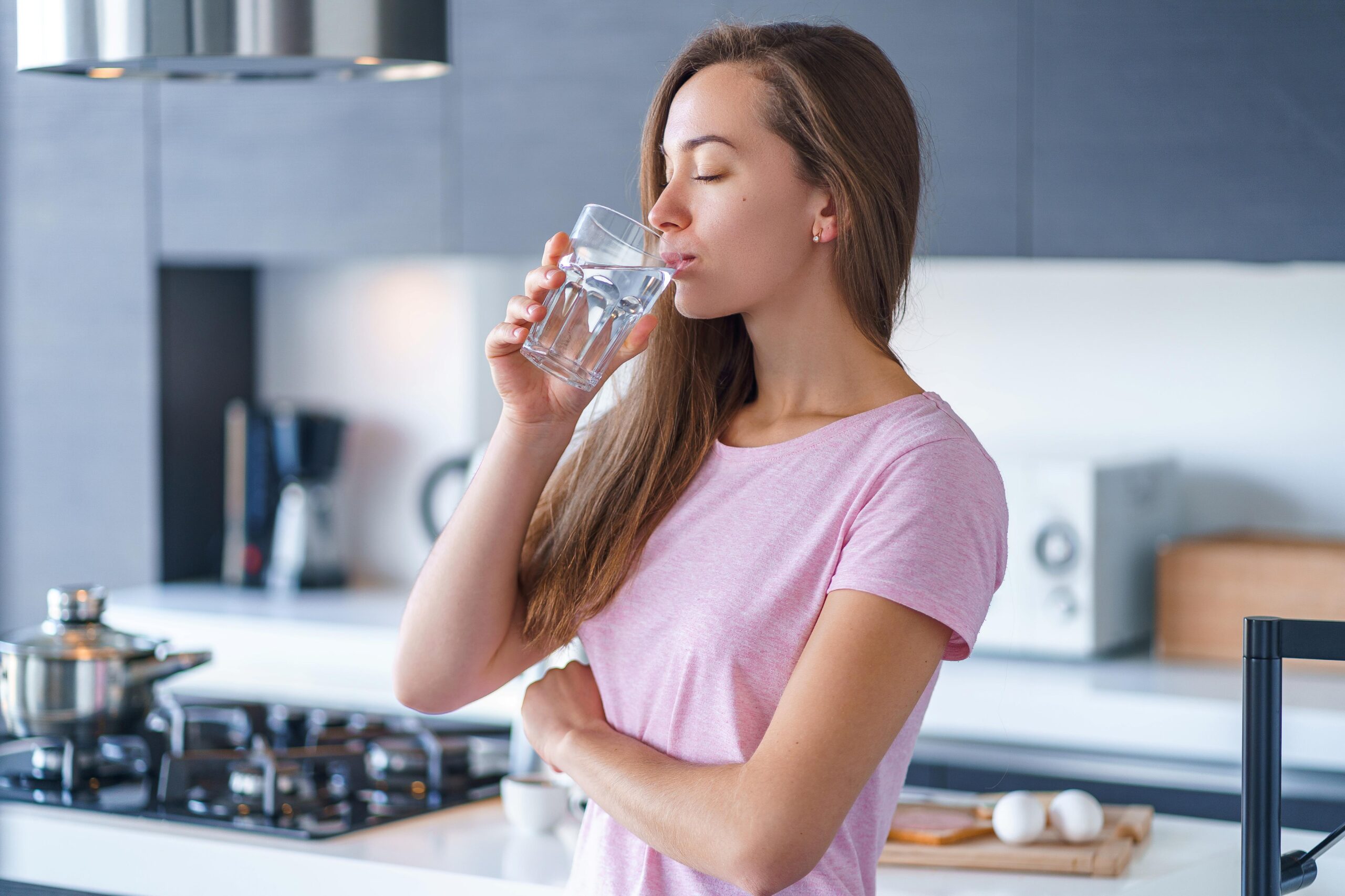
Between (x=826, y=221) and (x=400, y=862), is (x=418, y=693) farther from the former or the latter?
(x=826, y=221)

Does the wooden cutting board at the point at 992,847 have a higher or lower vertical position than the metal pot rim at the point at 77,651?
lower

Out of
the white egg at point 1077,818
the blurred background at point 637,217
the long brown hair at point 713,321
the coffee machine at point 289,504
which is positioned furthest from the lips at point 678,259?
the coffee machine at point 289,504

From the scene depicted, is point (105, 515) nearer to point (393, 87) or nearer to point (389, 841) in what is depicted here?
point (393, 87)

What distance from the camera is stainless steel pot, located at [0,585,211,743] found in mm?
1680

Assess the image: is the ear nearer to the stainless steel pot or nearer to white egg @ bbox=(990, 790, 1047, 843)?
white egg @ bbox=(990, 790, 1047, 843)

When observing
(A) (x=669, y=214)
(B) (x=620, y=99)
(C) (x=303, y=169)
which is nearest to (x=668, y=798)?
(A) (x=669, y=214)

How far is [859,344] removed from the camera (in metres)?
1.24

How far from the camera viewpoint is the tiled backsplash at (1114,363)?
2793 mm

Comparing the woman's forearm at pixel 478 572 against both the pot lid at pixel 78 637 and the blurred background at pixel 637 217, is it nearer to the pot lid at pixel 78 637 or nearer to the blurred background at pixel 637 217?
the pot lid at pixel 78 637

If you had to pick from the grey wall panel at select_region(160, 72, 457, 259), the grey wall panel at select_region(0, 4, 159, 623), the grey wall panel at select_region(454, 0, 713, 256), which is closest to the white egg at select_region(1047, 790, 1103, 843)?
the grey wall panel at select_region(454, 0, 713, 256)

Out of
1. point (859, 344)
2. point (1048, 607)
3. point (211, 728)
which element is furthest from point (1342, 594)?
point (211, 728)

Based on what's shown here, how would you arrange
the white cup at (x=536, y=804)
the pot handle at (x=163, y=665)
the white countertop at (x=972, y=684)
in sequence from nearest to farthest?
the white cup at (x=536, y=804) < the pot handle at (x=163, y=665) < the white countertop at (x=972, y=684)

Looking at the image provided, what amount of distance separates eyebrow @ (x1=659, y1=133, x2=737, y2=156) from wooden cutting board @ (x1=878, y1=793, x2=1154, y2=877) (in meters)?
0.70

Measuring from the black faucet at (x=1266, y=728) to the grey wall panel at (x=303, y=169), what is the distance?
2.30 metres
